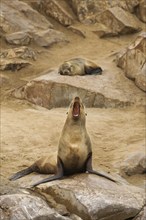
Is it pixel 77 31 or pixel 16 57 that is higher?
pixel 77 31

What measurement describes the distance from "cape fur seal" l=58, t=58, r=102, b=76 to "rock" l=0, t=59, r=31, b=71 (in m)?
1.34

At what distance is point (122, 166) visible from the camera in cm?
759

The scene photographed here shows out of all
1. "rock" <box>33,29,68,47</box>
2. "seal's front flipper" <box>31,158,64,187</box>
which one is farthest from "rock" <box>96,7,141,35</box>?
"seal's front flipper" <box>31,158,64,187</box>

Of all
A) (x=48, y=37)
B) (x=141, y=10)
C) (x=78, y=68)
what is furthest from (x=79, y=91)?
(x=141, y=10)

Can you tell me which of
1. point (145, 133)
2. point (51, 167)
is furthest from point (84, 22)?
point (51, 167)

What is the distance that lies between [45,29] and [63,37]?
0.57 m

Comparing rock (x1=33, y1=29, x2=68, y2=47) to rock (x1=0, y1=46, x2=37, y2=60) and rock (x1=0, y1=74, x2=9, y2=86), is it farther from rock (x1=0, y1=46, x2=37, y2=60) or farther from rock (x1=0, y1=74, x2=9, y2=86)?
rock (x1=0, y1=74, x2=9, y2=86)

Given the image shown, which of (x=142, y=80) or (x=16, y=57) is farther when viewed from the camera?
(x=16, y=57)

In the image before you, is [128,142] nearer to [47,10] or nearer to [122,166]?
[122,166]

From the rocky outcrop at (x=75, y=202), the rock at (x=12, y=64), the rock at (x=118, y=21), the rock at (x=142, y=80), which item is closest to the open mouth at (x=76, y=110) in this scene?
the rocky outcrop at (x=75, y=202)

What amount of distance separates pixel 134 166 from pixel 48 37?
7923mm

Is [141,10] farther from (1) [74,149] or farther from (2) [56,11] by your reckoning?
(1) [74,149]

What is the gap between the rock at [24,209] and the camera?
4.95 meters

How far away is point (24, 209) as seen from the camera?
502cm
